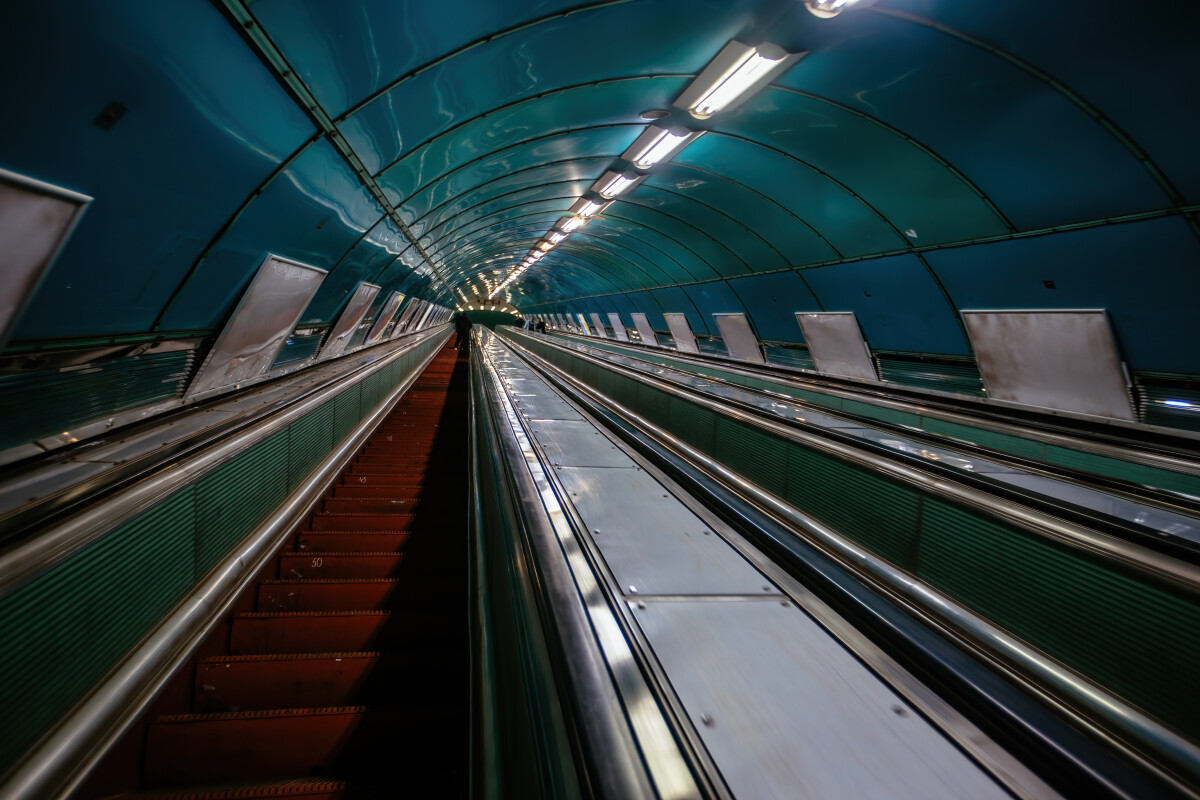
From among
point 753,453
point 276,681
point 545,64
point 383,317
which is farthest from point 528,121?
point 383,317

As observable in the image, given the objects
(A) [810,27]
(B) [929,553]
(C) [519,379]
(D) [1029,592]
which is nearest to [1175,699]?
(D) [1029,592]

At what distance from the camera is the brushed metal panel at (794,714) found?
934 mm

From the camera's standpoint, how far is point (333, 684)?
213cm

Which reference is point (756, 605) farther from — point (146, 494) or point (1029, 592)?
point (146, 494)

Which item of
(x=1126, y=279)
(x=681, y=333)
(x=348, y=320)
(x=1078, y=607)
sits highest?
(x=1126, y=279)

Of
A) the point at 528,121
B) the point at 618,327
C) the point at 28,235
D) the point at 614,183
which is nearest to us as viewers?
the point at 28,235

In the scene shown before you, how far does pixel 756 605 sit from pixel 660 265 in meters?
12.2

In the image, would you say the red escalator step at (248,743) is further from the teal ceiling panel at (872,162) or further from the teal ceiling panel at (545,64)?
the teal ceiling panel at (872,162)

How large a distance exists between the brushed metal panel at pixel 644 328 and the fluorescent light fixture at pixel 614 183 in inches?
362

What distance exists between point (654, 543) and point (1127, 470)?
11.0 ft

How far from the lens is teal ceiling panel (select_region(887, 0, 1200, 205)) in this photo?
325 centimetres

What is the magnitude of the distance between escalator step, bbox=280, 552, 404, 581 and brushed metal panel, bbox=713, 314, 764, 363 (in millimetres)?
9672

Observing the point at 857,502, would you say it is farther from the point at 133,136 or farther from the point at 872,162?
the point at 872,162

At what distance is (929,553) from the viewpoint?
86.4 inches
